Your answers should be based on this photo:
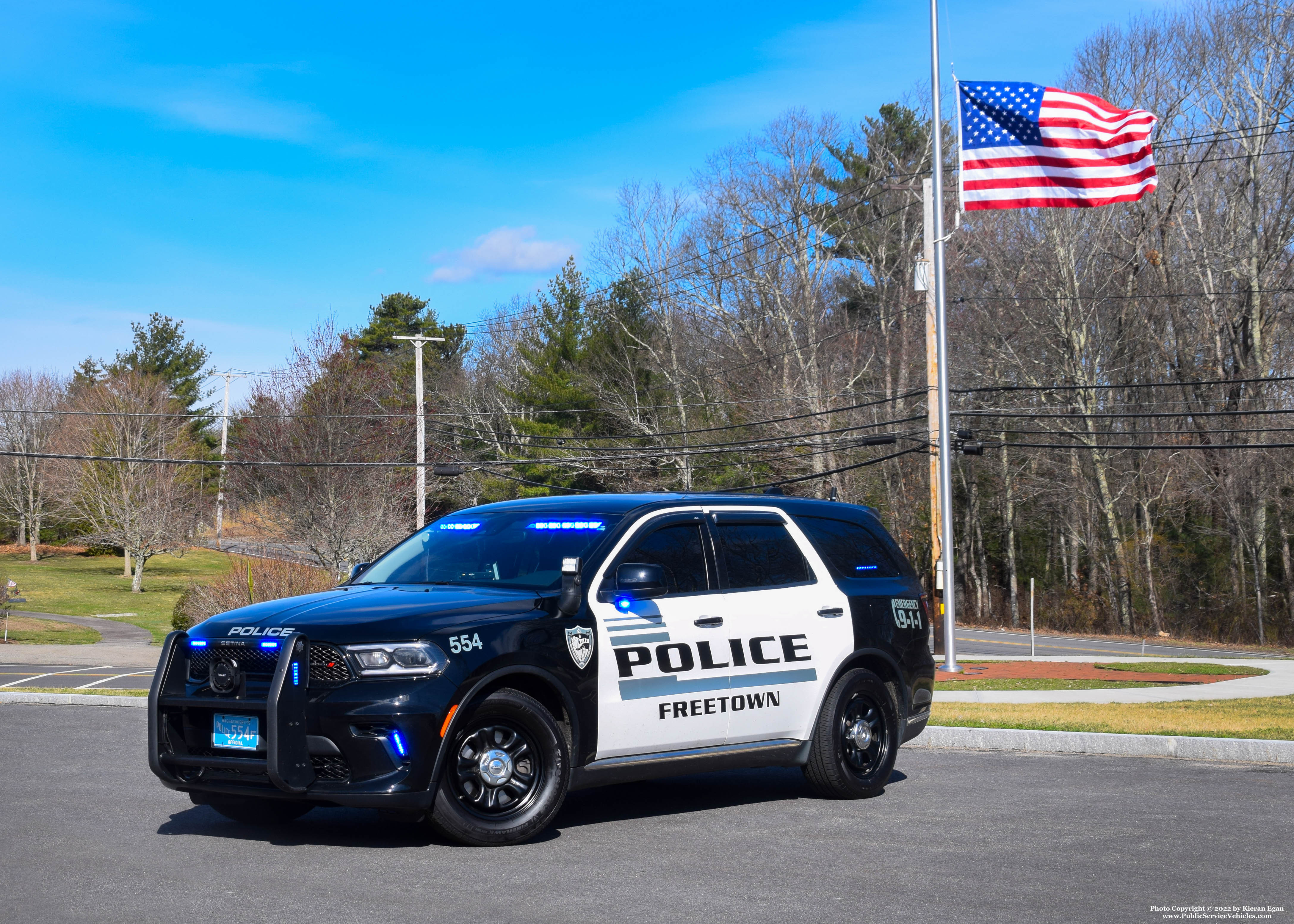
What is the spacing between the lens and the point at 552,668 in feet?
22.6

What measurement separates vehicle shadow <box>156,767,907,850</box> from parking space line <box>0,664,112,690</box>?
14452 mm

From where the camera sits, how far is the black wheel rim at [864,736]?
8.46 m

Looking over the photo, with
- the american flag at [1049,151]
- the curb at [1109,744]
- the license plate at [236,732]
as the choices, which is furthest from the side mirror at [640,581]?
the american flag at [1049,151]

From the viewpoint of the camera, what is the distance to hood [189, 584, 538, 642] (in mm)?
6500

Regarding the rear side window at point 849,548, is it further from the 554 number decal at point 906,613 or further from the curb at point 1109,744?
the curb at point 1109,744

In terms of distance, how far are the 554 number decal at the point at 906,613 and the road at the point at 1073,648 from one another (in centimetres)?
2098

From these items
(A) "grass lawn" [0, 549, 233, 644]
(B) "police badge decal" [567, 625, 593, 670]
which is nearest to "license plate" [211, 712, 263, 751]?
(B) "police badge decal" [567, 625, 593, 670]

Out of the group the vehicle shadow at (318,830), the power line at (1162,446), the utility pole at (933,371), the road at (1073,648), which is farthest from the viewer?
the road at (1073,648)

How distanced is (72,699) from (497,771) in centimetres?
1141

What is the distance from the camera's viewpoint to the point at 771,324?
160ft

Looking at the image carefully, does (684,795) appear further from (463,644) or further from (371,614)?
(371,614)

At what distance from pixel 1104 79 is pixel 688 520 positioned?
40.5 metres

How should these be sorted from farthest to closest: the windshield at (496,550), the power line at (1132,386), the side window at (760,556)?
the power line at (1132,386) < the side window at (760,556) < the windshield at (496,550)

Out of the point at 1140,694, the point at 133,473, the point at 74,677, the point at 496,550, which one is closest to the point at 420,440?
the point at 74,677
